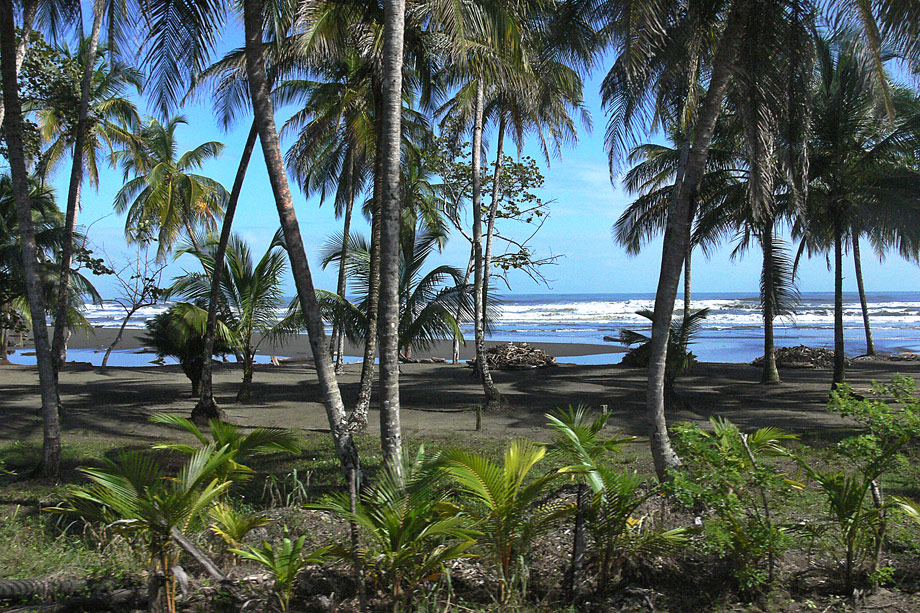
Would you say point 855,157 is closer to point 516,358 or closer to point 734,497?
point 516,358

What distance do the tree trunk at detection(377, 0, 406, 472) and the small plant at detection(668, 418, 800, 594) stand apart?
2362 mm

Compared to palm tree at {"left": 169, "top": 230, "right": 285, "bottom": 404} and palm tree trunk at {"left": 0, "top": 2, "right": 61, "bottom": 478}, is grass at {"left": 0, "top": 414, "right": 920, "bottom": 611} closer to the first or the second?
palm tree trunk at {"left": 0, "top": 2, "right": 61, "bottom": 478}

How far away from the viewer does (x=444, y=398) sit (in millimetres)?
13414

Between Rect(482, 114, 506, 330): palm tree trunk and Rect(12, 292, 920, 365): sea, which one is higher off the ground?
Rect(482, 114, 506, 330): palm tree trunk

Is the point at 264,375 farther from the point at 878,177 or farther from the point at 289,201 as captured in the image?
the point at 878,177

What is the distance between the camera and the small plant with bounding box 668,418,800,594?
11.3 ft

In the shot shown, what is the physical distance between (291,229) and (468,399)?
8410 mm

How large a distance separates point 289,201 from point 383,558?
127 inches

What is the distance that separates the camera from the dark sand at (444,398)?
10.1 m

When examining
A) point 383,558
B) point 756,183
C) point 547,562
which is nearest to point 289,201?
point 383,558

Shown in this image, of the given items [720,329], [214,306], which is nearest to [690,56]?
[214,306]

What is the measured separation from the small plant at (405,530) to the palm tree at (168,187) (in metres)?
13.7

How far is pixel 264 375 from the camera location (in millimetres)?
17141

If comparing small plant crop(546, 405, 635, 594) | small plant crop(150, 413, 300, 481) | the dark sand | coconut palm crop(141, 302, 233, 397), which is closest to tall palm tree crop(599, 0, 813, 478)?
small plant crop(546, 405, 635, 594)
